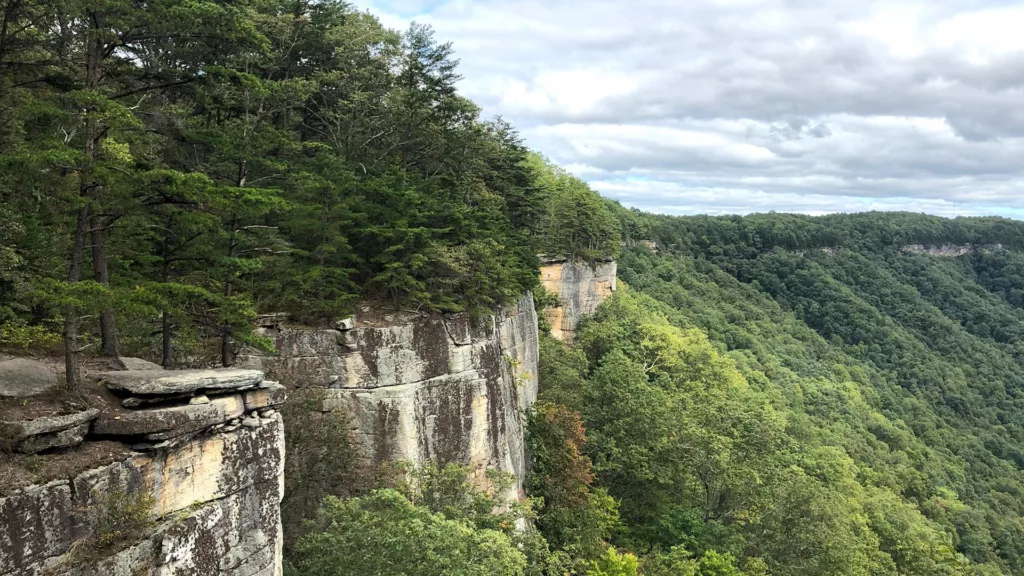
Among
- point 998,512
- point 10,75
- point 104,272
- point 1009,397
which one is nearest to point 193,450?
point 104,272

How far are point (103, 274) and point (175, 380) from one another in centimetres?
266

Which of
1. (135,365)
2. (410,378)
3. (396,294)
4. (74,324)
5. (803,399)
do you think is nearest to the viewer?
(74,324)

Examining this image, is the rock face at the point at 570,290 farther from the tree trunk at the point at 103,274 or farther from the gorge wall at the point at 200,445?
the tree trunk at the point at 103,274

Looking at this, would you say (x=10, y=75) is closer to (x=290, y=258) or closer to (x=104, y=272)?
(x=104, y=272)

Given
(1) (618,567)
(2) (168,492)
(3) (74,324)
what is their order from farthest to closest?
(1) (618,567)
(2) (168,492)
(3) (74,324)

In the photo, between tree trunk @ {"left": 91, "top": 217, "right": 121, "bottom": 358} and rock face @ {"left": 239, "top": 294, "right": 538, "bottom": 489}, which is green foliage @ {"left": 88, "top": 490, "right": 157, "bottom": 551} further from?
rock face @ {"left": 239, "top": 294, "right": 538, "bottom": 489}

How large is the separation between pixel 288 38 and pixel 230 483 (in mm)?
20933

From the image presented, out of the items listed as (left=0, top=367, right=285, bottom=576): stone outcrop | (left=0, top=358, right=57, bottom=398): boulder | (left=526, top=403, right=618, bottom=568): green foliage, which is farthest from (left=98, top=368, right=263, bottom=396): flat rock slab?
(left=526, top=403, right=618, bottom=568): green foliage

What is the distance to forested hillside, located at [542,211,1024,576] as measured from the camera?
1091 inches

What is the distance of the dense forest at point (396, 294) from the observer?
1075 centimetres

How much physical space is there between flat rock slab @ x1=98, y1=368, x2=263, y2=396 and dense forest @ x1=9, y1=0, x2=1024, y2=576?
0.92 metres

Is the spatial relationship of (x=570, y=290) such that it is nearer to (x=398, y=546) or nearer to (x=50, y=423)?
(x=398, y=546)

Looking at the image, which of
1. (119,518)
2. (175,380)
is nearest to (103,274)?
(175,380)

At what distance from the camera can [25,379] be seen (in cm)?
1012
